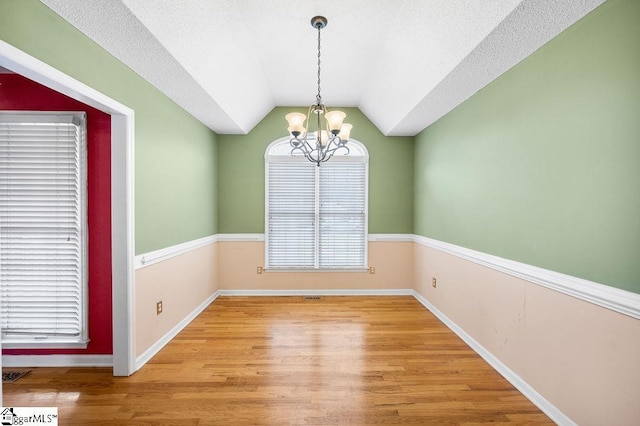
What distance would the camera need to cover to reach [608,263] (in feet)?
5.15

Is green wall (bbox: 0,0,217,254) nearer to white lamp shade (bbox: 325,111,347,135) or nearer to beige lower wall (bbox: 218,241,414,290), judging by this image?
beige lower wall (bbox: 218,241,414,290)

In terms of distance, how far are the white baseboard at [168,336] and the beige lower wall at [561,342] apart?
3134 millimetres

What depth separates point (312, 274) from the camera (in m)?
4.57

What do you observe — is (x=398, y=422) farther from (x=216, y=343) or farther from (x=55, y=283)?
(x=55, y=283)

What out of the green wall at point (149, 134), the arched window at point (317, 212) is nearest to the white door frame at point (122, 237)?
the green wall at point (149, 134)

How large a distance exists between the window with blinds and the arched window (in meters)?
2.44

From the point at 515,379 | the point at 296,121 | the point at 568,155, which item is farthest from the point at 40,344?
the point at 568,155

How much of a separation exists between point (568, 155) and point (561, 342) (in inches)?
48.1

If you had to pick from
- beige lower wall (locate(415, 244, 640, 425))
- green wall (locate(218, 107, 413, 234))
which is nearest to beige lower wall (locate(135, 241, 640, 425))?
beige lower wall (locate(415, 244, 640, 425))

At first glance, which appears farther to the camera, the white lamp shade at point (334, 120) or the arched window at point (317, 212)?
the arched window at point (317, 212)

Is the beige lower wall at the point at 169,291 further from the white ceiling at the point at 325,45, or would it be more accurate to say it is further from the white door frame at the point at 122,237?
the white ceiling at the point at 325,45

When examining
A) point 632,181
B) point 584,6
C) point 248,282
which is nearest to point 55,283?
point 248,282

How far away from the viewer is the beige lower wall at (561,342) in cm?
149

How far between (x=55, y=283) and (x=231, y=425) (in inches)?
76.4
